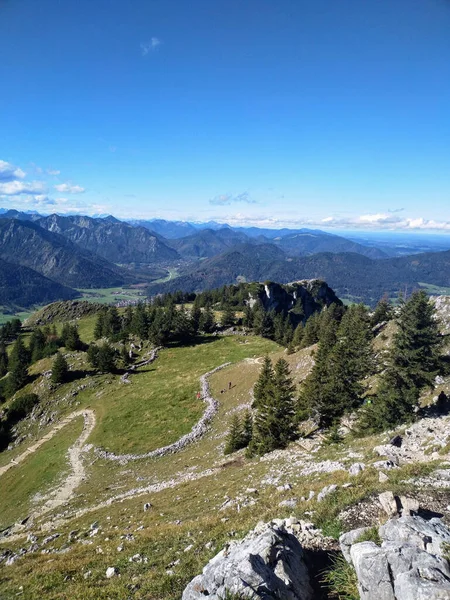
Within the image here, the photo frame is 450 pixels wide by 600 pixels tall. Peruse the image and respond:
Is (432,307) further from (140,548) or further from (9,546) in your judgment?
(9,546)

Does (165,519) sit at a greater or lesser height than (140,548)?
lesser

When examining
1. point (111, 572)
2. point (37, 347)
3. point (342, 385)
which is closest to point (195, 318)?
point (37, 347)

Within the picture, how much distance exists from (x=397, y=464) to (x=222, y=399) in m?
43.7

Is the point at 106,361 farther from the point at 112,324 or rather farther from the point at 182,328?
the point at 112,324

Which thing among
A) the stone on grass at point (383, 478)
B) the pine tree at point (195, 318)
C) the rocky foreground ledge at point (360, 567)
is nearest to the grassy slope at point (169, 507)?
the stone on grass at point (383, 478)

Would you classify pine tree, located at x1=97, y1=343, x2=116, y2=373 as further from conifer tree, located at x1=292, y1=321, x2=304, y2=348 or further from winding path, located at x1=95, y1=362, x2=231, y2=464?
conifer tree, located at x1=292, y1=321, x2=304, y2=348

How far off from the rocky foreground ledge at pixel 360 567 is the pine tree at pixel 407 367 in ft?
74.2

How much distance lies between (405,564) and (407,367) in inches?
1093

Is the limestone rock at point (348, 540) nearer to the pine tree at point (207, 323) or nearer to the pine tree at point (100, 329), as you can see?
the pine tree at point (207, 323)

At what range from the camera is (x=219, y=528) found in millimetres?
16016

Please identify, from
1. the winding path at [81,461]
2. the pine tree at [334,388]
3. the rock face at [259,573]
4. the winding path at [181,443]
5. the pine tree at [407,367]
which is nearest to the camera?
the rock face at [259,573]

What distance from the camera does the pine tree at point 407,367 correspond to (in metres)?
31.1

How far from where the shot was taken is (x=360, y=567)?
27.9 feet

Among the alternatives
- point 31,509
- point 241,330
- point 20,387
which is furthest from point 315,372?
point 20,387
